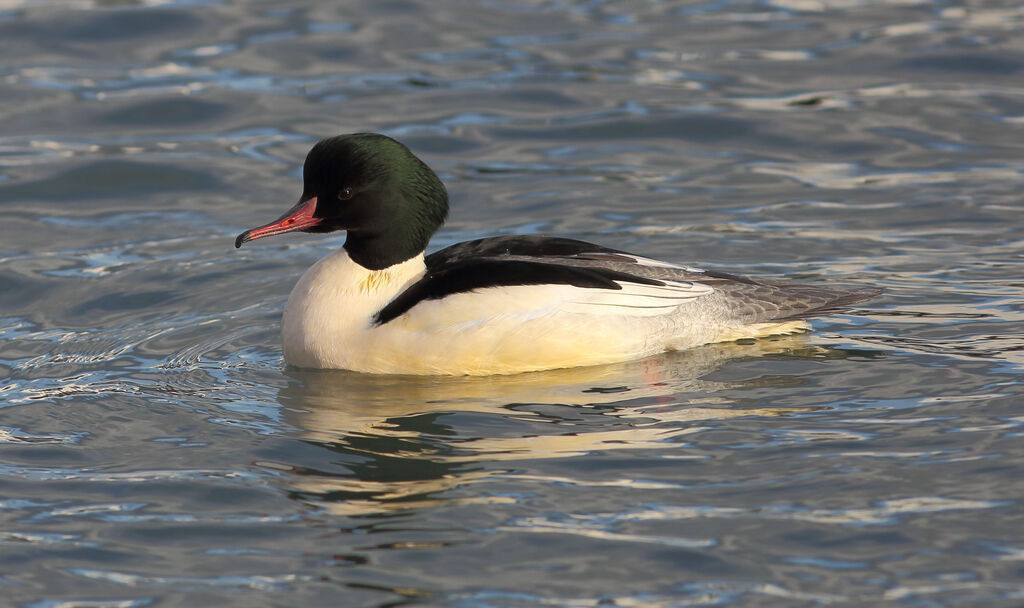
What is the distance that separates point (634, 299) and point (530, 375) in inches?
30.2

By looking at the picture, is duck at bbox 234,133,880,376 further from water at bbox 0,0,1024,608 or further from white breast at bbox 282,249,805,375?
water at bbox 0,0,1024,608

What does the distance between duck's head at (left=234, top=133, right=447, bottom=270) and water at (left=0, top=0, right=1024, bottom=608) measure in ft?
2.71

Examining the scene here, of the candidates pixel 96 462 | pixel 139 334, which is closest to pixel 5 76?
pixel 139 334

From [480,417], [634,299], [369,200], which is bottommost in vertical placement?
[480,417]

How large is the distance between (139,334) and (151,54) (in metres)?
7.38

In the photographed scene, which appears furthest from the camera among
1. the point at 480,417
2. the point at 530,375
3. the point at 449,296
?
the point at 530,375

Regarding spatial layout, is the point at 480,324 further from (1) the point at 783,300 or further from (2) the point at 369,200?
(1) the point at 783,300

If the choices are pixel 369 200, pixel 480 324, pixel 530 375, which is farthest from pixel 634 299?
pixel 369 200

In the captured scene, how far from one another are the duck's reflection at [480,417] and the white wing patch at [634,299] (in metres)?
0.31

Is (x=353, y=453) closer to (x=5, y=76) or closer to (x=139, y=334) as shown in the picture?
(x=139, y=334)

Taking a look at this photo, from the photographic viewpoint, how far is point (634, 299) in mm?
8711

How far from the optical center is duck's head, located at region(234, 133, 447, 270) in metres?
8.57

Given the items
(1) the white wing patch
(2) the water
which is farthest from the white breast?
(2) the water

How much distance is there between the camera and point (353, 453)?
7461mm
